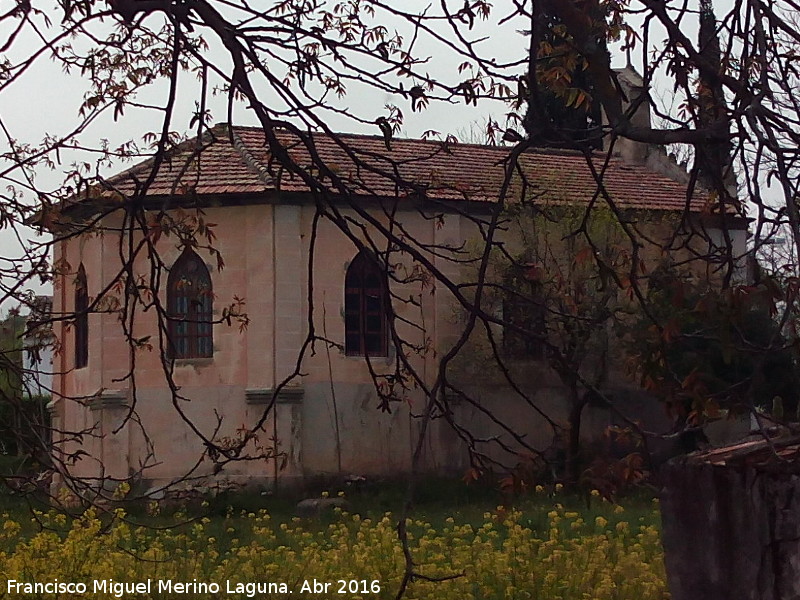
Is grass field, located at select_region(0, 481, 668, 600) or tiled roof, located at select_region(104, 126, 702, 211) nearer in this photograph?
grass field, located at select_region(0, 481, 668, 600)

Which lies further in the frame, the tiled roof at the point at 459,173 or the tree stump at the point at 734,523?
the tiled roof at the point at 459,173

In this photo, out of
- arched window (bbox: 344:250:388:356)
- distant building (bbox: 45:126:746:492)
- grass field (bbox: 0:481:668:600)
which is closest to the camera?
grass field (bbox: 0:481:668:600)

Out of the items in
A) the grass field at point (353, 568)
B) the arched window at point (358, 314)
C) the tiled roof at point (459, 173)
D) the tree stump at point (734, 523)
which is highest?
the tiled roof at point (459, 173)

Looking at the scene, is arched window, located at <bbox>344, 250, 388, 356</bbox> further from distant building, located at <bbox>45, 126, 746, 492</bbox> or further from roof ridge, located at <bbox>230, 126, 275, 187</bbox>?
roof ridge, located at <bbox>230, 126, 275, 187</bbox>

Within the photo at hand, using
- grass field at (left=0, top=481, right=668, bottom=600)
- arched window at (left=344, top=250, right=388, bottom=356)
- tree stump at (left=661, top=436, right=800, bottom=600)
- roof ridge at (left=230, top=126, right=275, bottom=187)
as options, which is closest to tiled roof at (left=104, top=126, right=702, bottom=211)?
roof ridge at (left=230, top=126, right=275, bottom=187)

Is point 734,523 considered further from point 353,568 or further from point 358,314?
point 358,314

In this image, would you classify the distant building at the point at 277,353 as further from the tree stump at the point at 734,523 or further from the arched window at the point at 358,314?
the tree stump at the point at 734,523

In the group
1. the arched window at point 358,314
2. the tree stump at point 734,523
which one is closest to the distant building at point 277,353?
the arched window at point 358,314

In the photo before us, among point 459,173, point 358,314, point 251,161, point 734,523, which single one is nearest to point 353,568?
point 734,523

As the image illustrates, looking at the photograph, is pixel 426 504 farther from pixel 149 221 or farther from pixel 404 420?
pixel 149 221

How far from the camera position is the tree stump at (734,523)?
4.83 m

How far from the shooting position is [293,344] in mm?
21125

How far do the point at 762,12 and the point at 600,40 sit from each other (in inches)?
52.6

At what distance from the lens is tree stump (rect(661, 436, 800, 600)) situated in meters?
4.83
